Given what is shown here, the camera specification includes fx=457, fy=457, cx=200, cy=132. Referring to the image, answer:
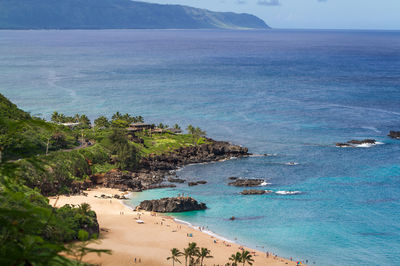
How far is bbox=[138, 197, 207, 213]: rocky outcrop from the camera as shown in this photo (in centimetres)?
6475

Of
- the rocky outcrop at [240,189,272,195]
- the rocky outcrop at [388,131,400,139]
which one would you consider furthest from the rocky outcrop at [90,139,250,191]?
the rocky outcrop at [388,131,400,139]

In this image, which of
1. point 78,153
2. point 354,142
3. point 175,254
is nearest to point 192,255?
point 175,254

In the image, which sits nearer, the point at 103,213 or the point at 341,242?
the point at 341,242

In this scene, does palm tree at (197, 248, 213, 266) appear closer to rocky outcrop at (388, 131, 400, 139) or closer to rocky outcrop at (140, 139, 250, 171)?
rocky outcrop at (140, 139, 250, 171)

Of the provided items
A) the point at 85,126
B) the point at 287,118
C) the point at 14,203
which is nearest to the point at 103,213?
the point at 85,126

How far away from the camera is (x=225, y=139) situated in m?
102

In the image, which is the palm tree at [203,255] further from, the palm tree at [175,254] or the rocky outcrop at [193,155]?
the rocky outcrop at [193,155]

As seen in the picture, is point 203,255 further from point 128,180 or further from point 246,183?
point 128,180

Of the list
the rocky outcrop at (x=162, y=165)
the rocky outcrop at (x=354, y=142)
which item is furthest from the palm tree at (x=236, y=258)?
the rocky outcrop at (x=354, y=142)

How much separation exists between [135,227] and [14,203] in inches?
1940

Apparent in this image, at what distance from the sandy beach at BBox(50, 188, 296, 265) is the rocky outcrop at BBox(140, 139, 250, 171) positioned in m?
20.5

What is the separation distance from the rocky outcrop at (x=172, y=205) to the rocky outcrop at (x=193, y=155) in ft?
61.0

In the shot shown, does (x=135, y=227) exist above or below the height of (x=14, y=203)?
below

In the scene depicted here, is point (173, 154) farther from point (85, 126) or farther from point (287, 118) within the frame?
point (287, 118)
